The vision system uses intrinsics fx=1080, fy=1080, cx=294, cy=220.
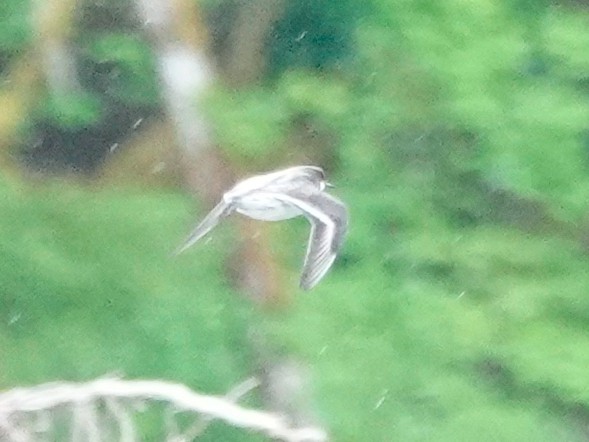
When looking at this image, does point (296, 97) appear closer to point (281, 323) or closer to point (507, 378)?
point (281, 323)

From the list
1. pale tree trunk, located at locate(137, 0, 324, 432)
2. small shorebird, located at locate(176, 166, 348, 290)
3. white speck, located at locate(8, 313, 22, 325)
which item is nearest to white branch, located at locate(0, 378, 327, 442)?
small shorebird, located at locate(176, 166, 348, 290)

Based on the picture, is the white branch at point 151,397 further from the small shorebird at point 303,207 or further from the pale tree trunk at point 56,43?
the pale tree trunk at point 56,43

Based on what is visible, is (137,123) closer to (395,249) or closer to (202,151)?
(202,151)

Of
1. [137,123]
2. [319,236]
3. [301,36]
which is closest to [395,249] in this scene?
[301,36]

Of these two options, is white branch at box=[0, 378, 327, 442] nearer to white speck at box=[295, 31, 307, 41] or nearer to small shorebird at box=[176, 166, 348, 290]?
small shorebird at box=[176, 166, 348, 290]

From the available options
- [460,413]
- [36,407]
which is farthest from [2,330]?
[36,407]
